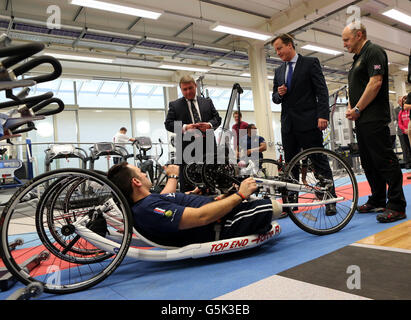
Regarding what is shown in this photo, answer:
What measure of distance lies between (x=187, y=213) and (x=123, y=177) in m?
0.42

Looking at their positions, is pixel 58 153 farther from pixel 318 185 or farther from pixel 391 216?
pixel 391 216

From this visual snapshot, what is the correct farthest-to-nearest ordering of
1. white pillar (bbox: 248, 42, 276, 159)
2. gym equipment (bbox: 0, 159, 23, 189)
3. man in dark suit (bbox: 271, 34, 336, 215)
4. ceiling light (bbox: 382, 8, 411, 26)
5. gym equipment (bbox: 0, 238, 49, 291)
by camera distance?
white pillar (bbox: 248, 42, 276, 159) < ceiling light (bbox: 382, 8, 411, 26) < gym equipment (bbox: 0, 159, 23, 189) < man in dark suit (bbox: 271, 34, 336, 215) < gym equipment (bbox: 0, 238, 49, 291)

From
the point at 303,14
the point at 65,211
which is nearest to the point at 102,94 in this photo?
the point at 303,14

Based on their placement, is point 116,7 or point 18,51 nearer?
point 18,51

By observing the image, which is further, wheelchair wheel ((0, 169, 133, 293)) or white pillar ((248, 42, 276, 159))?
white pillar ((248, 42, 276, 159))

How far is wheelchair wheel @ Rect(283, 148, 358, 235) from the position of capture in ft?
7.30

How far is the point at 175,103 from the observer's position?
3086 millimetres

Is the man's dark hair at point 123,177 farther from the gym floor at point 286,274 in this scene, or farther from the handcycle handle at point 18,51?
the handcycle handle at point 18,51

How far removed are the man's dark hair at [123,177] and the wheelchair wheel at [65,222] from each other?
8cm

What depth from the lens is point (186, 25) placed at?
8617mm

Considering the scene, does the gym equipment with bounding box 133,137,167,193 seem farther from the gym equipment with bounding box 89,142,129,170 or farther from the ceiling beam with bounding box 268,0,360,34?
the ceiling beam with bounding box 268,0,360,34

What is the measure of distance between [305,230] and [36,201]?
176 centimetres

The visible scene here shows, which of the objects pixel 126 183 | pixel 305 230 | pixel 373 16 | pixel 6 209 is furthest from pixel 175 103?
pixel 373 16

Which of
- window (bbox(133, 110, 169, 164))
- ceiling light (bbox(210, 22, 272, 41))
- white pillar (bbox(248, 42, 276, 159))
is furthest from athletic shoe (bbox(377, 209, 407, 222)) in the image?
window (bbox(133, 110, 169, 164))
